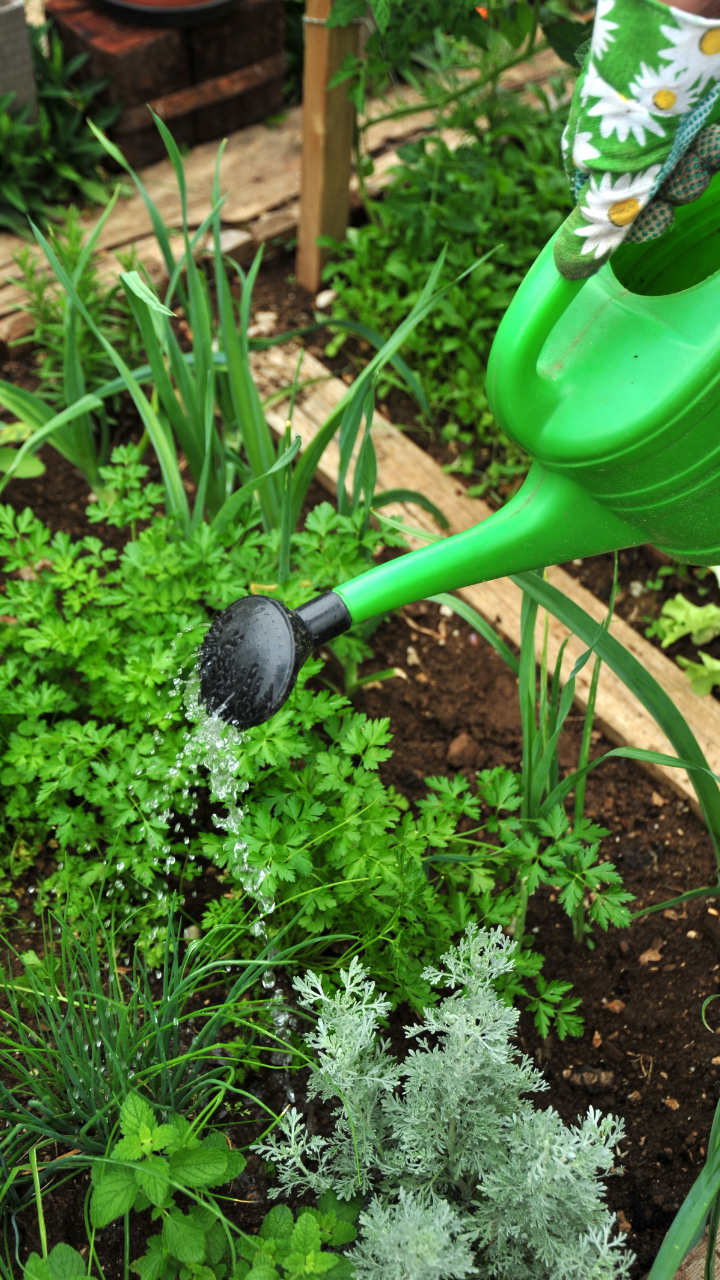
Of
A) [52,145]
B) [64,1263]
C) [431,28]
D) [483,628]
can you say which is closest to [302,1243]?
[64,1263]

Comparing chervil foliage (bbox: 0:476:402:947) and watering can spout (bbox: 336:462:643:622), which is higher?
watering can spout (bbox: 336:462:643:622)

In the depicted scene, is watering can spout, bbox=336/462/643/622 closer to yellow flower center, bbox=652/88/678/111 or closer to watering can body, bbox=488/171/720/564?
watering can body, bbox=488/171/720/564

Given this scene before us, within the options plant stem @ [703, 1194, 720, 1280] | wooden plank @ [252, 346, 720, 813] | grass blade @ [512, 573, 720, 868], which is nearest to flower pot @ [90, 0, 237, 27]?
wooden plank @ [252, 346, 720, 813]

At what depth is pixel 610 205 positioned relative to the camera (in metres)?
0.86

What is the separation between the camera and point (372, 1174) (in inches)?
49.4

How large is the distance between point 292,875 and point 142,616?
559 millimetres

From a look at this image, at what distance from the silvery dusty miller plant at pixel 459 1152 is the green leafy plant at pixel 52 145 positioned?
7.48ft

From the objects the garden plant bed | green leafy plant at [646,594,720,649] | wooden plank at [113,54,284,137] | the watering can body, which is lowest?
the garden plant bed

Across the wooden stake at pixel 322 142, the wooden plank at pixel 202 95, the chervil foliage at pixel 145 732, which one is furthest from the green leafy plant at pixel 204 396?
the wooden plank at pixel 202 95

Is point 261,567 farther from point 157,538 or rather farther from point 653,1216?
point 653,1216

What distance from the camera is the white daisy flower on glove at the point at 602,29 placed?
0.79 meters

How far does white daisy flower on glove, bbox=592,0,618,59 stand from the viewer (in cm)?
79

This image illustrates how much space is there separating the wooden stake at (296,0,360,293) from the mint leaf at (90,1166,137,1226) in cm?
209

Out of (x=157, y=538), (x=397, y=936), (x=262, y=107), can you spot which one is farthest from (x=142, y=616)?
(x=262, y=107)
